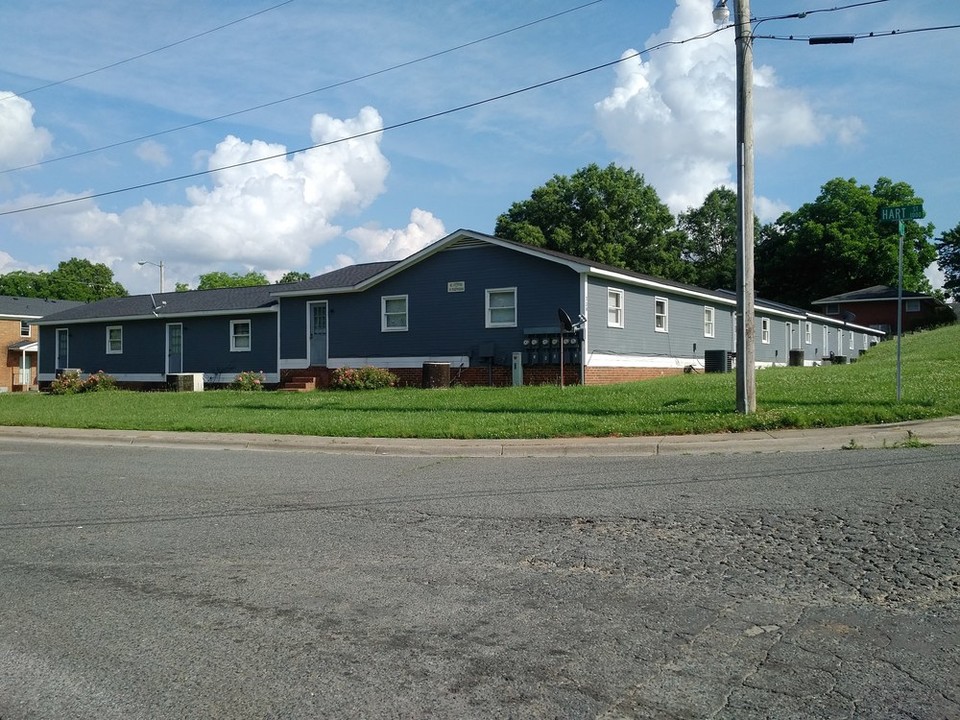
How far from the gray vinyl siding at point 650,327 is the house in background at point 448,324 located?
6 centimetres

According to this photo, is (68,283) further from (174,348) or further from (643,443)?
(643,443)

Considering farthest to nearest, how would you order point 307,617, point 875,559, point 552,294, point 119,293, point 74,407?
point 119,293 → point 552,294 → point 74,407 → point 875,559 → point 307,617

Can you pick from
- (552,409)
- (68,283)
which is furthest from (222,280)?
(552,409)

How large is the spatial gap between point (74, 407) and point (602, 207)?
138ft

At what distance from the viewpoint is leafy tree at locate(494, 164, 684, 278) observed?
57.5 meters

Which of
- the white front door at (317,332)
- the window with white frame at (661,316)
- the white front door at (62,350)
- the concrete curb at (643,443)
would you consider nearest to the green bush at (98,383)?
the white front door at (317,332)

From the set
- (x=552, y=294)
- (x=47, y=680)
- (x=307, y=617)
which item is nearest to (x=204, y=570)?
(x=307, y=617)

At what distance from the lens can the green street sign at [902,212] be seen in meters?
13.1

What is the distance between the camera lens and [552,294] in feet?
80.5

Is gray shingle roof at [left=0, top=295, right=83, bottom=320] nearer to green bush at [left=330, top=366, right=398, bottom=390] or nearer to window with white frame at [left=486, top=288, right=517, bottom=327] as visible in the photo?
green bush at [left=330, top=366, right=398, bottom=390]

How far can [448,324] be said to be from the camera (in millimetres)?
26531

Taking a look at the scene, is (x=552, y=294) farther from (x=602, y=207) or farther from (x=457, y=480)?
(x=602, y=207)

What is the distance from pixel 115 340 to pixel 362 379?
16318mm

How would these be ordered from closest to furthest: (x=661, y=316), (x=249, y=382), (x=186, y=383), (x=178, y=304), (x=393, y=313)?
(x=393, y=313) → (x=661, y=316) → (x=249, y=382) → (x=186, y=383) → (x=178, y=304)
